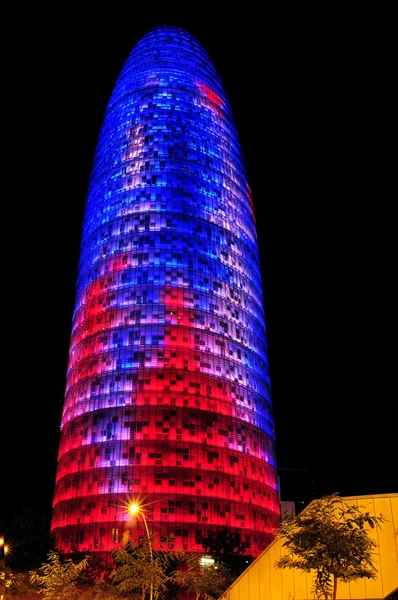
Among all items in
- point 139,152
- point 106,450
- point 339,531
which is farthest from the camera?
point 139,152

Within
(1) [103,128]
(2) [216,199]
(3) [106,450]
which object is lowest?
(3) [106,450]

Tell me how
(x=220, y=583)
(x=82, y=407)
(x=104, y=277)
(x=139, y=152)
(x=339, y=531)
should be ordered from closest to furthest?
(x=339, y=531), (x=220, y=583), (x=82, y=407), (x=104, y=277), (x=139, y=152)

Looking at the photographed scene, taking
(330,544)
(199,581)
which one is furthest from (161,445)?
(330,544)

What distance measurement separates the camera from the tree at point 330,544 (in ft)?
106

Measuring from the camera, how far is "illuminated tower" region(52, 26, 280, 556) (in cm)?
11850

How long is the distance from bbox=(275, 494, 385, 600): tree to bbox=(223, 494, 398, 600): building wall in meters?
0.57

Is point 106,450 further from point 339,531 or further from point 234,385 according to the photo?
point 339,531

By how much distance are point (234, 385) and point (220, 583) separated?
88.0 metres

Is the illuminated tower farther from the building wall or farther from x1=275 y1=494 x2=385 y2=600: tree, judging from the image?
x1=275 y1=494 x2=385 y2=600: tree

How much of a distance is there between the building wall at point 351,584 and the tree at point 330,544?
A: 568mm

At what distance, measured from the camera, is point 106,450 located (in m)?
121

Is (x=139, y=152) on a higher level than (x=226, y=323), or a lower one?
higher

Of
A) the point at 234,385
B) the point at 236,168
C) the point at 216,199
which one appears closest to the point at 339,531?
the point at 234,385

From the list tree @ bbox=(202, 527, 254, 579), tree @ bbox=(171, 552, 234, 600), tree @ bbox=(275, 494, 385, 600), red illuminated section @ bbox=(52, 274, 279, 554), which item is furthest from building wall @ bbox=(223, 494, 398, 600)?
red illuminated section @ bbox=(52, 274, 279, 554)
